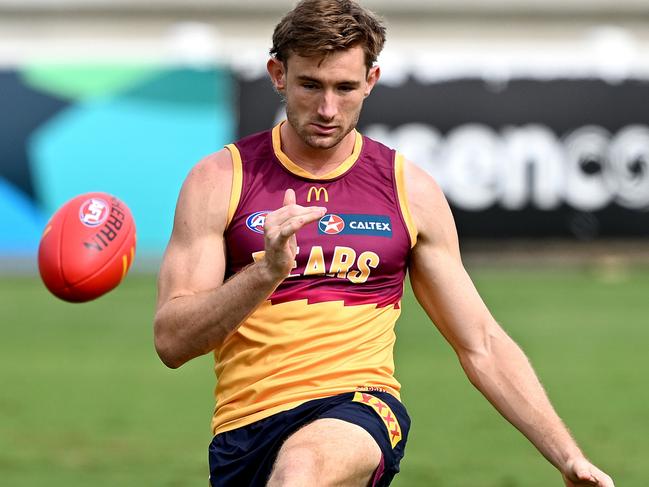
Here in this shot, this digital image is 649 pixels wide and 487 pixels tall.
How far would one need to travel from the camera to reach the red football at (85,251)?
5.68 metres

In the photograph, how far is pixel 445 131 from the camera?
760 inches

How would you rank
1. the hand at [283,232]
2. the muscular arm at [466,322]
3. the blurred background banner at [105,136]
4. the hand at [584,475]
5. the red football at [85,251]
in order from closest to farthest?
1. the hand at [283,232]
2. the hand at [584,475]
3. the muscular arm at [466,322]
4. the red football at [85,251]
5. the blurred background banner at [105,136]

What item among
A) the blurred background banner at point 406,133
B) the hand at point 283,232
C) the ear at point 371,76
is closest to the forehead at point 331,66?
the ear at point 371,76

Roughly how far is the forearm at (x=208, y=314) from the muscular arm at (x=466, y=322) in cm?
88

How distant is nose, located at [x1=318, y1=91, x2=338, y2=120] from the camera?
4758 mm

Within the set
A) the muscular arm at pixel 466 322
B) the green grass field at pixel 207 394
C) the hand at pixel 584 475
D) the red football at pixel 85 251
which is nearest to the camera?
the hand at pixel 584 475

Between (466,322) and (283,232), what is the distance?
117 centimetres

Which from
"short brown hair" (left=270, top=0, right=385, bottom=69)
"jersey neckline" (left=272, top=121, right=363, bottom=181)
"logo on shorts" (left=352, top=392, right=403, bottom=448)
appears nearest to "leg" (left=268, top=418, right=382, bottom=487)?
"logo on shorts" (left=352, top=392, right=403, bottom=448)

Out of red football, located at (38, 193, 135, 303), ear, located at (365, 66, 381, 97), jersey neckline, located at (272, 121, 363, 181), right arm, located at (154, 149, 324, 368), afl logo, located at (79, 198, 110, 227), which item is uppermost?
ear, located at (365, 66, 381, 97)

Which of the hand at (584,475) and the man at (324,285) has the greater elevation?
the man at (324,285)

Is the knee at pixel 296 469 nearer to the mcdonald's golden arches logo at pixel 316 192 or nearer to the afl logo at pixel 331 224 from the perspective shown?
the afl logo at pixel 331 224

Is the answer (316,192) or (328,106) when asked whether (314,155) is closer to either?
(316,192)

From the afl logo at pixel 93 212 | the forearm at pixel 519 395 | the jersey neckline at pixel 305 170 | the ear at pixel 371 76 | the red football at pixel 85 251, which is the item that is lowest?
the forearm at pixel 519 395

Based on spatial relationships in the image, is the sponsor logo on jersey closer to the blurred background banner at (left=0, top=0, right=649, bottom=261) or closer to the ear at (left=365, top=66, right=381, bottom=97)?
the ear at (left=365, top=66, right=381, bottom=97)
